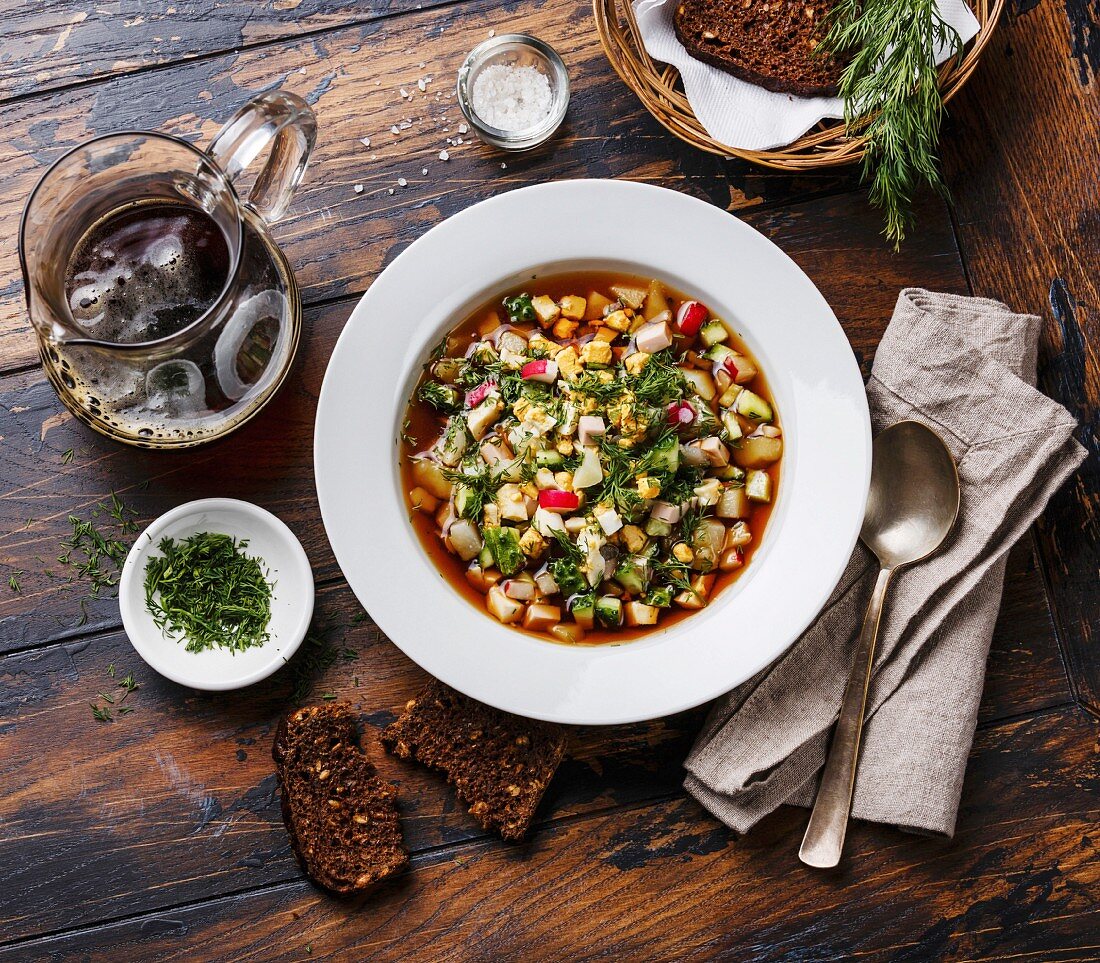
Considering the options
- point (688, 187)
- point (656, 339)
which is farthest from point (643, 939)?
point (688, 187)

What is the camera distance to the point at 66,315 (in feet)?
7.41

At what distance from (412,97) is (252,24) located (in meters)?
0.55

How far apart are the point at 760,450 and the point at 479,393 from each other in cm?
84

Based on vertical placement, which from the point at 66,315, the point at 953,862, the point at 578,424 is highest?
the point at 66,315

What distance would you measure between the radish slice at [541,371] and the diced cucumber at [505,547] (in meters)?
0.44

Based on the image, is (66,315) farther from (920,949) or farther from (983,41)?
(920,949)

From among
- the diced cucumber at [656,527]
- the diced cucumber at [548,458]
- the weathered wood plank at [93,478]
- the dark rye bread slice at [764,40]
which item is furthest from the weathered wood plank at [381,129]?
the diced cucumber at [656,527]

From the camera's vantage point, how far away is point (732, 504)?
2.65 meters

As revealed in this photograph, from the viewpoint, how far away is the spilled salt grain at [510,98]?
2746mm

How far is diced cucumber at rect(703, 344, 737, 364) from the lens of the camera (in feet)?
8.71

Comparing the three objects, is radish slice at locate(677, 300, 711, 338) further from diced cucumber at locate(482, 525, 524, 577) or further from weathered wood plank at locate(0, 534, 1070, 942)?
weathered wood plank at locate(0, 534, 1070, 942)

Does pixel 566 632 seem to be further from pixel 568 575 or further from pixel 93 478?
pixel 93 478

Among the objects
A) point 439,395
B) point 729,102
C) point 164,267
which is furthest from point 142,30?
point 729,102

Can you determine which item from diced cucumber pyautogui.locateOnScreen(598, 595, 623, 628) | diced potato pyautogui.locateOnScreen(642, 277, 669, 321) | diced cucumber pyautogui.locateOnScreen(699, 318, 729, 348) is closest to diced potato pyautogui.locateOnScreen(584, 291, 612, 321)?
diced potato pyautogui.locateOnScreen(642, 277, 669, 321)
